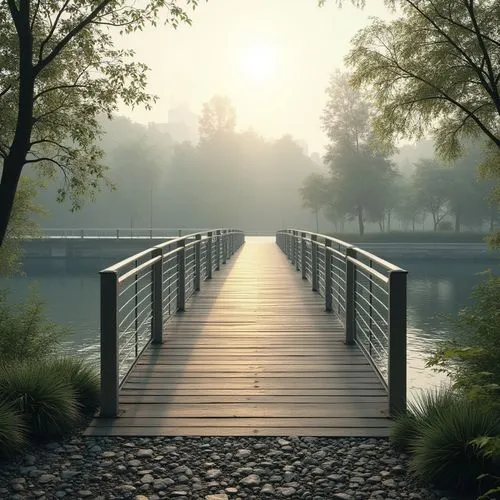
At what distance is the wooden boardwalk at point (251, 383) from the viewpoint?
17.1 feet

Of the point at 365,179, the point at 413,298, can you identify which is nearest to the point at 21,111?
the point at 413,298

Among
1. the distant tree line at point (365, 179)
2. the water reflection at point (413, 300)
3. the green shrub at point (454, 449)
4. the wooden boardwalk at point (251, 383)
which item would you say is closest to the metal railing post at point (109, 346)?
the wooden boardwalk at point (251, 383)

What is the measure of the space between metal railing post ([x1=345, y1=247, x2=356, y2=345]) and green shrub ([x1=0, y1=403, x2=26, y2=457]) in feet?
13.7

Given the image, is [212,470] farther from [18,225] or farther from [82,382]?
[18,225]

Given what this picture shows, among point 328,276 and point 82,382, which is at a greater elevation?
point 328,276

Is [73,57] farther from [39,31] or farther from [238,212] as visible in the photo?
[238,212]

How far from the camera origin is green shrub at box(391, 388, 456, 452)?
4.73 metres

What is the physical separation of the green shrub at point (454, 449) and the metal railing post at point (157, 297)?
12.6 ft

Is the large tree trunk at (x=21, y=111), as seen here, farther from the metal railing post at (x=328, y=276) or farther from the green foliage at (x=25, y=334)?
the green foliage at (x=25, y=334)

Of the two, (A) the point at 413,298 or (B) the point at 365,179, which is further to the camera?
(B) the point at 365,179

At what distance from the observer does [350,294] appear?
7891 mm

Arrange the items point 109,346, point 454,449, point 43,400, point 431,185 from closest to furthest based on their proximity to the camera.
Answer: point 454,449 < point 43,400 < point 109,346 < point 431,185

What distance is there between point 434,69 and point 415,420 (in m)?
14.9

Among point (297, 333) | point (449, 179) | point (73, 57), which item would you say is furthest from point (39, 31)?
point (449, 179)
